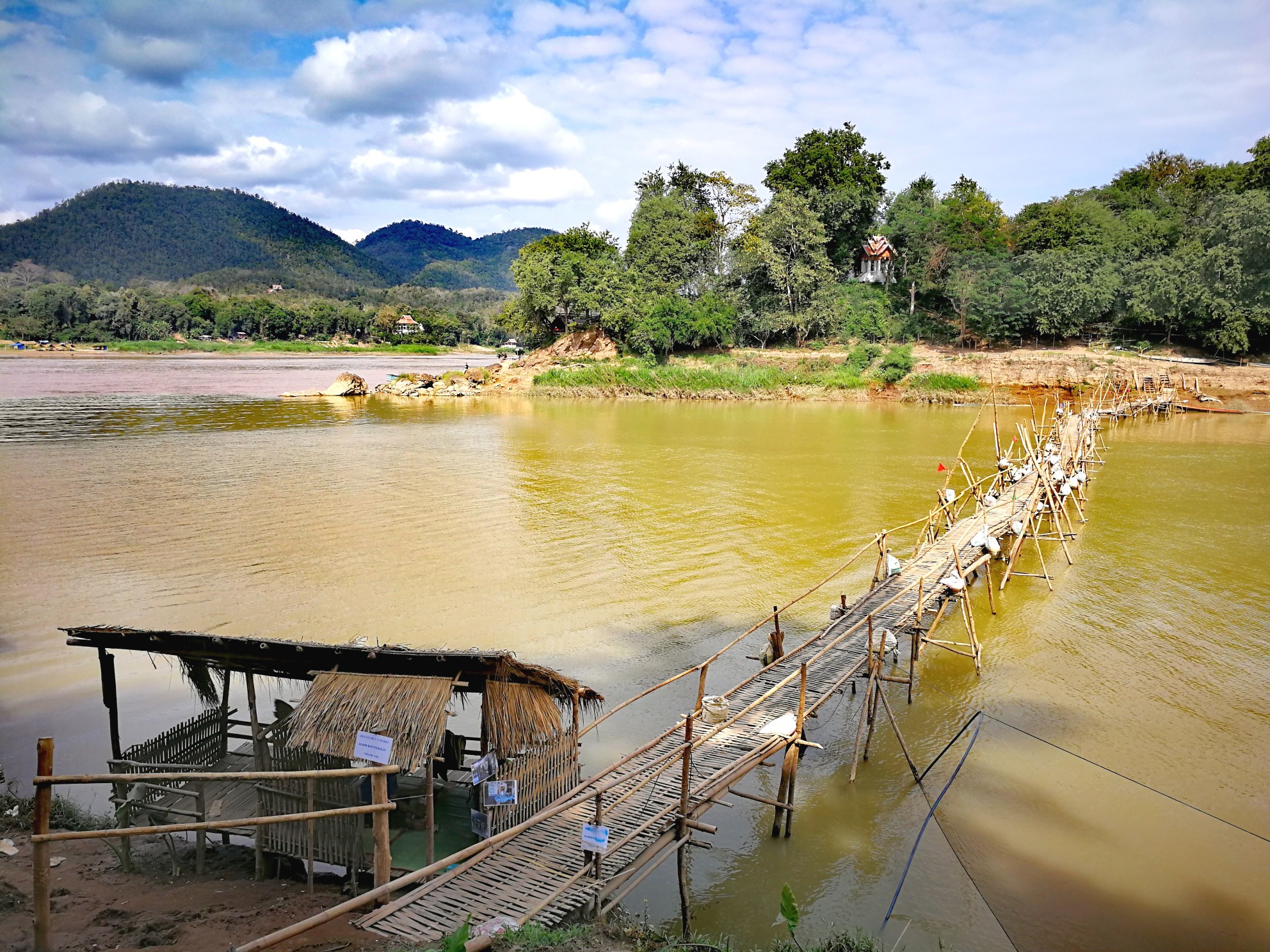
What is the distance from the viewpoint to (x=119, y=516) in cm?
1767

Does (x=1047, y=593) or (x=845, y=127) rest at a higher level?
(x=845, y=127)

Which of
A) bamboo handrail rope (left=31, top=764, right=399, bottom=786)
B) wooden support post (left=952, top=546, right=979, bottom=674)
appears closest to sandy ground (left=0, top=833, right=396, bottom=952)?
bamboo handrail rope (left=31, top=764, right=399, bottom=786)

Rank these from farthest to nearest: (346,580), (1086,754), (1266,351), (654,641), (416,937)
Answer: (1266,351), (346,580), (654,641), (1086,754), (416,937)

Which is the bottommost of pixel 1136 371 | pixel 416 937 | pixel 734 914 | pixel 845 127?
pixel 734 914

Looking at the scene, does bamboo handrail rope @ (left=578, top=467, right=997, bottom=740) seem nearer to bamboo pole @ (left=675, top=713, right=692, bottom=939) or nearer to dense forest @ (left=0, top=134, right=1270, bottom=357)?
bamboo pole @ (left=675, top=713, right=692, bottom=939)

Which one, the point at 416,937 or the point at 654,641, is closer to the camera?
the point at 416,937

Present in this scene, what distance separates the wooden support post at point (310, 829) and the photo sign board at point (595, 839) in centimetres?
209

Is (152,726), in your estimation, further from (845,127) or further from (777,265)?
(845,127)

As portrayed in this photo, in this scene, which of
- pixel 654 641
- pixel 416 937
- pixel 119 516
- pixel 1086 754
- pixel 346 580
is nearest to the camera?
pixel 416 937

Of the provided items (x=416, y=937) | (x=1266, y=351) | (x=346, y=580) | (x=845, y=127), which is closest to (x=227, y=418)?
(x=346, y=580)

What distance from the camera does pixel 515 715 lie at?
6.18 metres

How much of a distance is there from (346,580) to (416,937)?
32.1ft

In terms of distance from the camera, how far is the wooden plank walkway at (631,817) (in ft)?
17.3

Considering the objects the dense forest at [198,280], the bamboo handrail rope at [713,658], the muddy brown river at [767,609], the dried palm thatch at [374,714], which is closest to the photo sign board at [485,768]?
the dried palm thatch at [374,714]
